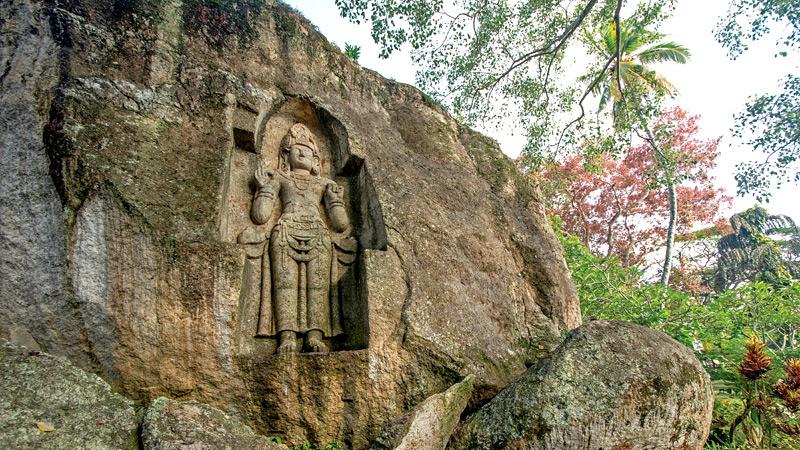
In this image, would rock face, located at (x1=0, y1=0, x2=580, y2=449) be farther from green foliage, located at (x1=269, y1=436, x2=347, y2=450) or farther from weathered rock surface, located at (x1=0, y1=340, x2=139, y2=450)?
weathered rock surface, located at (x1=0, y1=340, x2=139, y2=450)

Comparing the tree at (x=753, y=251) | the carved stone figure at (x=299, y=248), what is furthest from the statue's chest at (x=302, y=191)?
the tree at (x=753, y=251)

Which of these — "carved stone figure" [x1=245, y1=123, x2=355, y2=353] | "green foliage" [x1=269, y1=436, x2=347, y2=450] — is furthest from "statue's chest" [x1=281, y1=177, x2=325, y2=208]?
"green foliage" [x1=269, y1=436, x2=347, y2=450]

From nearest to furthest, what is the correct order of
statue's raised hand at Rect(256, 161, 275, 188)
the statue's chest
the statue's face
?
statue's raised hand at Rect(256, 161, 275, 188) < the statue's chest < the statue's face

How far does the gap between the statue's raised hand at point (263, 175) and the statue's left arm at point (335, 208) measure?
1.94ft

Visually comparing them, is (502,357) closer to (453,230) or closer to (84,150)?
(453,230)

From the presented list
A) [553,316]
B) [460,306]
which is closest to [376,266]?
[460,306]

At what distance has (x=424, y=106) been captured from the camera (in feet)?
24.4

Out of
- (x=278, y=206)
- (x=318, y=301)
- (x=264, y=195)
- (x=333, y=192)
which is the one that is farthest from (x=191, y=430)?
(x=333, y=192)

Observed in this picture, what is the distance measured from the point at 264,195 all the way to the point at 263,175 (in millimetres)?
241

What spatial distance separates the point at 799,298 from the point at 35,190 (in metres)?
9.85

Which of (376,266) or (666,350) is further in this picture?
(376,266)

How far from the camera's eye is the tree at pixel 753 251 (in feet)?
51.9

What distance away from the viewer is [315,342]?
16.1ft

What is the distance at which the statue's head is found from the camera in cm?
596
